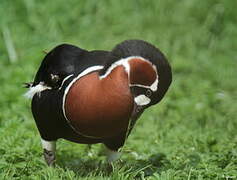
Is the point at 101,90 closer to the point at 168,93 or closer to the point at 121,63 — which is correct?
the point at 121,63

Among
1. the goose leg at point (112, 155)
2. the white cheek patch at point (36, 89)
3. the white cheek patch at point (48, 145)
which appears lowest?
the goose leg at point (112, 155)

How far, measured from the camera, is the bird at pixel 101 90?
3.54m

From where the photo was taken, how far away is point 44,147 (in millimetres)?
4277

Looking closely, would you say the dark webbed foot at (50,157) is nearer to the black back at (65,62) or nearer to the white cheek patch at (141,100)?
the black back at (65,62)

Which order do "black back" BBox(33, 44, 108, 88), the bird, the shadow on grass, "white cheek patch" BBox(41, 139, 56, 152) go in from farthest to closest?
1. "white cheek patch" BBox(41, 139, 56, 152)
2. the shadow on grass
3. "black back" BBox(33, 44, 108, 88)
4. the bird

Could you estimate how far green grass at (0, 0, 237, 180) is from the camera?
14.2ft

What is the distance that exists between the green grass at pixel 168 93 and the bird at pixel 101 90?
1.04ft

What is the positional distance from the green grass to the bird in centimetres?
32

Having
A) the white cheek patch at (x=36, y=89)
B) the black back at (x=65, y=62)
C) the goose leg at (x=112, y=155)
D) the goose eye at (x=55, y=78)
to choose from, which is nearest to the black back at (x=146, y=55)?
the black back at (x=65, y=62)

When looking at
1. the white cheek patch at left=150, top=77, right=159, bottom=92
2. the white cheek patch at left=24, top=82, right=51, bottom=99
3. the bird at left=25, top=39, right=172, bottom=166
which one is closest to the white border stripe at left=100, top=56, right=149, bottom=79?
the bird at left=25, top=39, right=172, bottom=166

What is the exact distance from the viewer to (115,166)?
13.3 ft

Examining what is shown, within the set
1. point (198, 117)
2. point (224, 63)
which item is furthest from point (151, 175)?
point (224, 63)

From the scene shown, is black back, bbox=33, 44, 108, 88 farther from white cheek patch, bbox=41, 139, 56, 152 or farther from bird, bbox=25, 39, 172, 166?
white cheek patch, bbox=41, 139, 56, 152

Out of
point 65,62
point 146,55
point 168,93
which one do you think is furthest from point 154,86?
point 168,93
